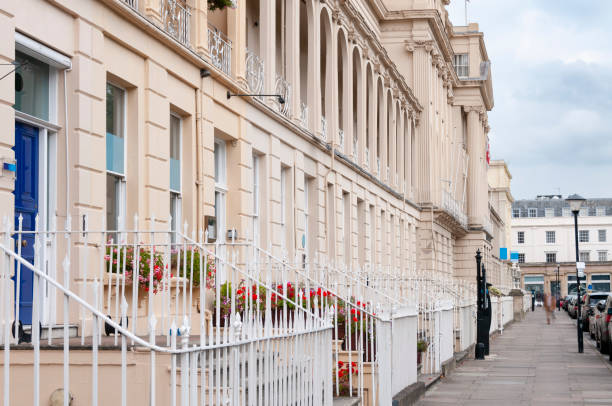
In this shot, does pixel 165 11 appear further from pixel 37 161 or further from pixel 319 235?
pixel 319 235

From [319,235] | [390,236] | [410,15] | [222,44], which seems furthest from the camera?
[410,15]

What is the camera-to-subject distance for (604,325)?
26.2m

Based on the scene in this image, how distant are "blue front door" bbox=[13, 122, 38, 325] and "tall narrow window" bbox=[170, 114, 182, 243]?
4083 millimetres

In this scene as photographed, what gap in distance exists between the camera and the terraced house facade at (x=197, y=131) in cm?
1101

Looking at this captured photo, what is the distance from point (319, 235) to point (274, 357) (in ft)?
53.8

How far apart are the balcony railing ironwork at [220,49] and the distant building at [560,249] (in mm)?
110757

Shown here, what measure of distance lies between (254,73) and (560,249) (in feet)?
372

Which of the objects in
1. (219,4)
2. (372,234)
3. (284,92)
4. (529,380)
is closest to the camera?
(219,4)

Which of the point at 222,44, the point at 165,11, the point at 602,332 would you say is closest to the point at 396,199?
the point at 602,332

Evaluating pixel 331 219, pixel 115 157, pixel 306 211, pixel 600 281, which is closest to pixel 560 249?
pixel 600 281

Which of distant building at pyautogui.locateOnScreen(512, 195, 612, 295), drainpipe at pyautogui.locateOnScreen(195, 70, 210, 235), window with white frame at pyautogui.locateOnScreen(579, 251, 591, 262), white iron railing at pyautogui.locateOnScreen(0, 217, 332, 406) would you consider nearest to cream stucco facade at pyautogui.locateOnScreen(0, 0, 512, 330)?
drainpipe at pyautogui.locateOnScreen(195, 70, 210, 235)

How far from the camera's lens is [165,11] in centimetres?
1485

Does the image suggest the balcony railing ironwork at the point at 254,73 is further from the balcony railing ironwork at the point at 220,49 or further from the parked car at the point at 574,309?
the parked car at the point at 574,309

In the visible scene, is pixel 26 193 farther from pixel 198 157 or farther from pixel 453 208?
pixel 453 208
